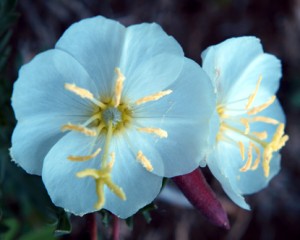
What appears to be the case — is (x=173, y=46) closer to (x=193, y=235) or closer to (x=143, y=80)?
(x=143, y=80)

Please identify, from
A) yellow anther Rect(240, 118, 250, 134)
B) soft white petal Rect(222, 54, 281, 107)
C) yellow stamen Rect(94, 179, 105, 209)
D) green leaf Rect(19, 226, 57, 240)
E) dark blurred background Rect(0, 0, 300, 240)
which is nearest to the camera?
yellow stamen Rect(94, 179, 105, 209)

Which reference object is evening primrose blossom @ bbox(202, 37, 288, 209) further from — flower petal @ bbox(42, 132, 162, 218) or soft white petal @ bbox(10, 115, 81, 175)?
soft white petal @ bbox(10, 115, 81, 175)

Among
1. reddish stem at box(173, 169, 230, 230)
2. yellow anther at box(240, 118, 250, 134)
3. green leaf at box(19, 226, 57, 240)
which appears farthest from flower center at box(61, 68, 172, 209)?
green leaf at box(19, 226, 57, 240)

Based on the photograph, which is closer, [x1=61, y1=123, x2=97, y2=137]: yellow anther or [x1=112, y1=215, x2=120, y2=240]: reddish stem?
[x1=61, y1=123, x2=97, y2=137]: yellow anther

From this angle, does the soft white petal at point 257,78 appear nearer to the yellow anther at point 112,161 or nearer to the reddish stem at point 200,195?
the reddish stem at point 200,195

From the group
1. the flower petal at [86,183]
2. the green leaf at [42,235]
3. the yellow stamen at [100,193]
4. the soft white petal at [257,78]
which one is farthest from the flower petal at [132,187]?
the green leaf at [42,235]

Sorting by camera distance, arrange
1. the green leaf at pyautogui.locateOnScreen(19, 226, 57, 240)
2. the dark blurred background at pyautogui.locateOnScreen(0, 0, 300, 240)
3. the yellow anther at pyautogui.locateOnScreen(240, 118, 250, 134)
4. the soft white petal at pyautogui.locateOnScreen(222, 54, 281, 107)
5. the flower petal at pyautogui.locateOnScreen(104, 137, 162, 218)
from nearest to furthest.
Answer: the flower petal at pyautogui.locateOnScreen(104, 137, 162, 218) < the yellow anther at pyautogui.locateOnScreen(240, 118, 250, 134) < the soft white petal at pyautogui.locateOnScreen(222, 54, 281, 107) < the green leaf at pyautogui.locateOnScreen(19, 226, 57, 240) < the dark blurred background at pyautogui.locateOnScreen(0, 0, 300, 240)

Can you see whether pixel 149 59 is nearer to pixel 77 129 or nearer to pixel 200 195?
pixel 77 129
